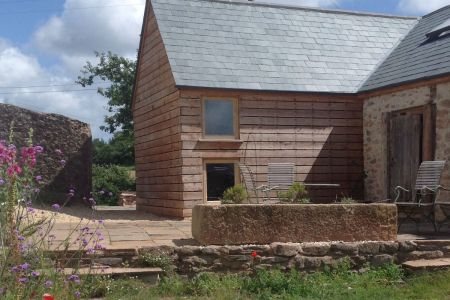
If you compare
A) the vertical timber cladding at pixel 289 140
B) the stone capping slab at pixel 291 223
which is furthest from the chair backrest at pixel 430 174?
the vertical timber cladding at pixel 289 140

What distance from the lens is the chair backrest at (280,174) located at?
1190 cm

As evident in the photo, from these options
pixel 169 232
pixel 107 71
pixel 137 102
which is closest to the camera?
pixel 169 232

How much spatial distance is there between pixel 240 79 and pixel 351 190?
12.4ft

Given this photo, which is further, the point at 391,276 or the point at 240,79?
the point at 240,79

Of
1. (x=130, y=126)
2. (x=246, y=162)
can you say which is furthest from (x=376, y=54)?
(x=130, y=126)

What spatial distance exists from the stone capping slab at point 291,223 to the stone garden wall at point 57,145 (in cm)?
938

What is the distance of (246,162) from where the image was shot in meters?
12.3

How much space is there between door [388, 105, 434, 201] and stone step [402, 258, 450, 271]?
4507mm

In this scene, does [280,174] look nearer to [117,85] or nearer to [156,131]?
[156,131]

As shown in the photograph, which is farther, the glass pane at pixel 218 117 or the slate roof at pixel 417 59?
the glass pane at pixel 218 117

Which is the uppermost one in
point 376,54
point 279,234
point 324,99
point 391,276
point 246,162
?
point 376,54

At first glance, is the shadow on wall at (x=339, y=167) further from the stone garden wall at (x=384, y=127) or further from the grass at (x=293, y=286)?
the grass at (x=293, y=286)

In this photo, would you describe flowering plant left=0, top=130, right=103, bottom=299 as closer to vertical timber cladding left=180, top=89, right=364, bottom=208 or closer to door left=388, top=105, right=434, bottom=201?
vertical timber cladding left=180, top=89, right=364, bottom=208

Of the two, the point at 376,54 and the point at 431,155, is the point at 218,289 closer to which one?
the point at 431,155
